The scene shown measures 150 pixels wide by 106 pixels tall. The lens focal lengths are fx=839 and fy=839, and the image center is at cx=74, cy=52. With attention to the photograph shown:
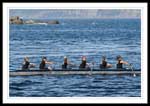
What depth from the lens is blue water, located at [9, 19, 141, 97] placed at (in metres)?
22.8

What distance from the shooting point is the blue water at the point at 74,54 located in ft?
74.7

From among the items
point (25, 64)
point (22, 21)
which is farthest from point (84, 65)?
point (22, 21)

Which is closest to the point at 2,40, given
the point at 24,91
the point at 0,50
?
the point at 0,50

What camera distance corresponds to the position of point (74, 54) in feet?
78.2

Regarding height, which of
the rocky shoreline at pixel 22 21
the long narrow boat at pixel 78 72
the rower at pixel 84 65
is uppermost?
the rocky shoreline at pixel 22 21

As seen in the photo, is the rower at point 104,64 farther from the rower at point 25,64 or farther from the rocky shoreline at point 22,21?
the rower at point 25,64

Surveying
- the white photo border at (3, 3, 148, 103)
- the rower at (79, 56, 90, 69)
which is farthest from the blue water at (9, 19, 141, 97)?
the white photo border at (3, 3, 148, 103)

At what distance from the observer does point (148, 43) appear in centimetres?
2183

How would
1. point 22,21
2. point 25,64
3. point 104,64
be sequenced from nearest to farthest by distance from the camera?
point 25,64 < point 104,64 < point 22,21

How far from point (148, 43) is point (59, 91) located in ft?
9.29

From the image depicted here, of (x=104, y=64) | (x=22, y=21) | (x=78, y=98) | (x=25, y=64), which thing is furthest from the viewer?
(x=22, y=21)

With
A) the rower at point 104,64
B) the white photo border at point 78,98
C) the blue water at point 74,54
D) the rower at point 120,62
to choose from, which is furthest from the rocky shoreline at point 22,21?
the rower at point 120,62

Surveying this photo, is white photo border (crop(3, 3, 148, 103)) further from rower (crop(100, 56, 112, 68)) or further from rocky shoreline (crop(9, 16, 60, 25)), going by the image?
rower (crop(100, 56, 112, 68))

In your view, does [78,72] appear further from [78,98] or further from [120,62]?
[78,98]
